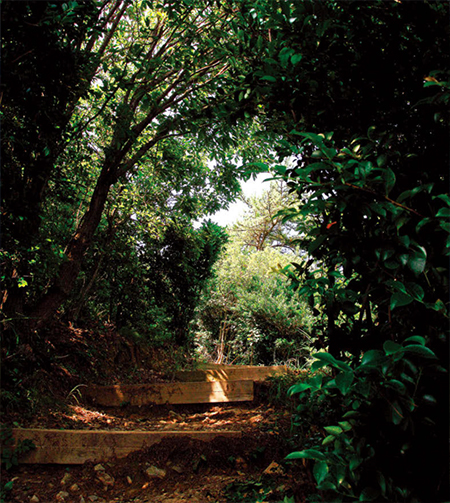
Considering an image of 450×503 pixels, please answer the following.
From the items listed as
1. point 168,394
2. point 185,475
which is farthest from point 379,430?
point 168,394

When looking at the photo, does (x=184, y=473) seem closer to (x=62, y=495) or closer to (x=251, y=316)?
(x=62, y=495)

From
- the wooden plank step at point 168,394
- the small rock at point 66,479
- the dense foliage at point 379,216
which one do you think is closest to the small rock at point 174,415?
the wooden plank step at point 168,394

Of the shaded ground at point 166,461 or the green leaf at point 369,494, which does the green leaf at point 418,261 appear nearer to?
the green leaf at point 369,494

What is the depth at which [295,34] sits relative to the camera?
147 centimetres

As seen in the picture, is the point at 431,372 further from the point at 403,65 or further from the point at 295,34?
the point at 295,34

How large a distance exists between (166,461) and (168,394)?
5.57ft

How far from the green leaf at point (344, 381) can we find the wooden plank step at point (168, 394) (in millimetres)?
3491

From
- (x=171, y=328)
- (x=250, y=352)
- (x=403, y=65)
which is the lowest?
(x=250, y=352)

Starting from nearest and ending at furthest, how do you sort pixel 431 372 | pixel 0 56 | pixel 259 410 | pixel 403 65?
1. pixel 431 372
2. pixel 403 65
3. pixel 0 56
4. pixel 259 410

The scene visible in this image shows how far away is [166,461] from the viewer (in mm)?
2639

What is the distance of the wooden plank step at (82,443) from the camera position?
8.87 ft

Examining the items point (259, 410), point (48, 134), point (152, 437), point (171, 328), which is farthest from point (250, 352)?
point (48, 134)

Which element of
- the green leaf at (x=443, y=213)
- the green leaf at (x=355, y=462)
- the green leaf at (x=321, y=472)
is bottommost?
the green leaf at (x=321, y=472)

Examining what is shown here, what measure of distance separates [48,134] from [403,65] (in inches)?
127
